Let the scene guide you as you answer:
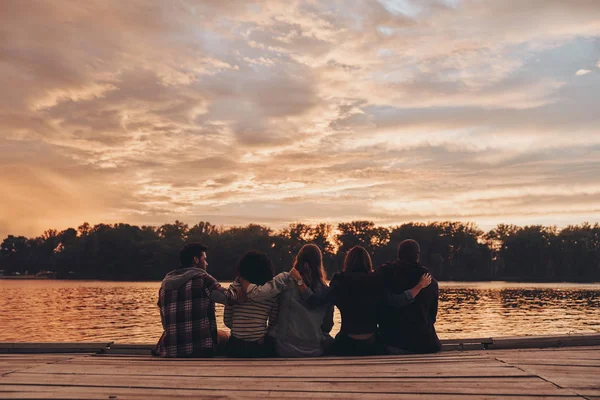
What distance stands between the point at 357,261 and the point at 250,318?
1.51 meters

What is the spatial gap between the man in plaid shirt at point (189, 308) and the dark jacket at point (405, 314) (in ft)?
6.09

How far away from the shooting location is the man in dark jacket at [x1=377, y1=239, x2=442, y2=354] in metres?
6.58

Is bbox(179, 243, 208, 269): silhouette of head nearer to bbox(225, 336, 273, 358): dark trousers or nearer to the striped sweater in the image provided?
the striped sweater

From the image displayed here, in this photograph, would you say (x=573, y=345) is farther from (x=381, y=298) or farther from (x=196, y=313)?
(x=196, y=313)

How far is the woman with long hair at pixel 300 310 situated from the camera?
21.2 feet

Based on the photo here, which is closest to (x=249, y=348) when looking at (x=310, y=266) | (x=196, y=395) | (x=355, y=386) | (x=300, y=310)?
(x=300, y=310)

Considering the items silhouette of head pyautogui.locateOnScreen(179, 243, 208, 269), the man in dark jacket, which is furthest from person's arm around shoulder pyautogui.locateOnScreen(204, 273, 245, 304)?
the man in dark jacket

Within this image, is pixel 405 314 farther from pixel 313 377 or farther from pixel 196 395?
pixel 196 395

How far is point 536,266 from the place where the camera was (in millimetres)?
118438

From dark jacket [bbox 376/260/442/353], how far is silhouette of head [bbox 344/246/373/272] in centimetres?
19

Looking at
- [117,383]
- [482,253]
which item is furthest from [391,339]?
[482,253]

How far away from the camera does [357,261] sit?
22.2ft

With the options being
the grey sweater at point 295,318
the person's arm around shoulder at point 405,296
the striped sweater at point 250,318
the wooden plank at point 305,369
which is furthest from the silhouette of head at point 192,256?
the person's arm around shoulder at point 405,296

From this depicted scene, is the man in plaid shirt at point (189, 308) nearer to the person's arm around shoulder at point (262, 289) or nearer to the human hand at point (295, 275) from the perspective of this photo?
the person's arm around shoulder at point (262, 289)
